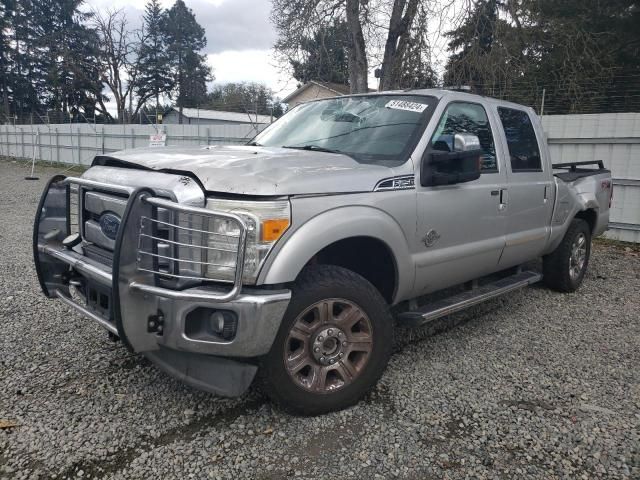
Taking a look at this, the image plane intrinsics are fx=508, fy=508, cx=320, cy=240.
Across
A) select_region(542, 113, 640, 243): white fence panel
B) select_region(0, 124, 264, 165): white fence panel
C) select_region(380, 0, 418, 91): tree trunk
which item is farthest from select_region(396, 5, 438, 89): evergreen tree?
select_region(0, 124, 264, 165): white fence panel

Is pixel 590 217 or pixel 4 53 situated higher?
pixel 4 53

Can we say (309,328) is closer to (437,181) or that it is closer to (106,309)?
(106,309)

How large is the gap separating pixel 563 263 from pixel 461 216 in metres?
2.30

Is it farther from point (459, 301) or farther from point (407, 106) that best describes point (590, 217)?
point (407, 106)

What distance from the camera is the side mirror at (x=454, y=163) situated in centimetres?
334

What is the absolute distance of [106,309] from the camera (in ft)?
9.07

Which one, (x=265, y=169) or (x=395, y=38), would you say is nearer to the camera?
(x=265, y=169)

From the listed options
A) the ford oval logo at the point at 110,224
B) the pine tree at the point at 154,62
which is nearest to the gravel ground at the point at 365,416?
the ford oval logo at the point at 110,224

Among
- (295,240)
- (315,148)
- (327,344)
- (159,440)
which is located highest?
(315,148)

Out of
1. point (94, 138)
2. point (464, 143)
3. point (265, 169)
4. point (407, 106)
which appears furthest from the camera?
point (94, 138)

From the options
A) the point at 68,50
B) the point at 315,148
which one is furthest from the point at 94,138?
the point at 68,50

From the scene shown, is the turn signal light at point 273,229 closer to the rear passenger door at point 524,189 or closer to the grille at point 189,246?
the grille at point 189,246

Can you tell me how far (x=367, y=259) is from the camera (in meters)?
3.37

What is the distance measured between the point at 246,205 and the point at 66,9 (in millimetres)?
56710
